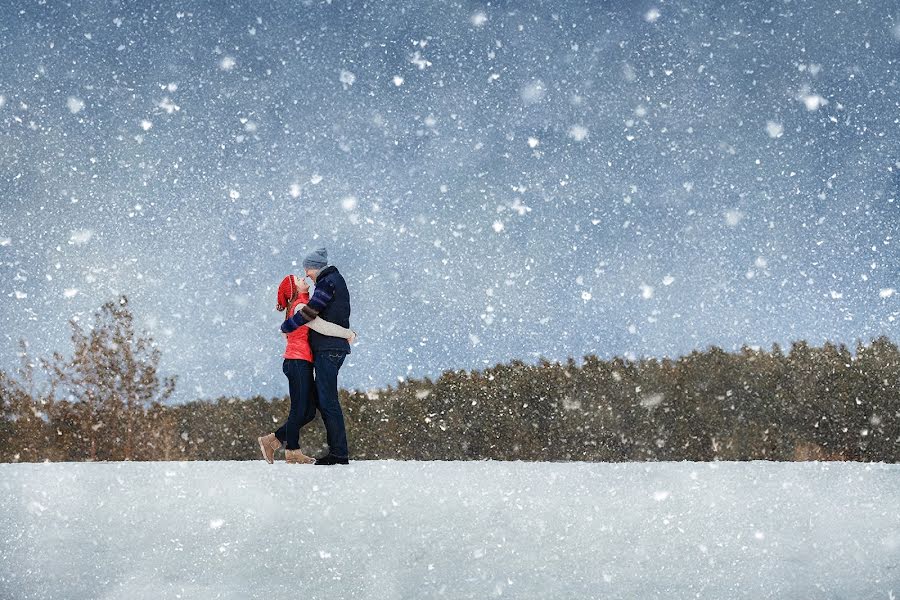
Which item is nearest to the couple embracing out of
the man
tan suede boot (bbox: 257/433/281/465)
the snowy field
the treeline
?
the man

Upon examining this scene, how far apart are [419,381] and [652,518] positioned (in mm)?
9293

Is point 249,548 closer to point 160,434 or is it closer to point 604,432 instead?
point 604,432

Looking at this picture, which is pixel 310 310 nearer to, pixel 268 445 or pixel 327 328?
pixel 327 328

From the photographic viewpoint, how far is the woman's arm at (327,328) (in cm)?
650

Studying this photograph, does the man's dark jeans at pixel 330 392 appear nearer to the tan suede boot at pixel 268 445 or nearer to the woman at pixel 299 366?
the woman at pixel 299 366

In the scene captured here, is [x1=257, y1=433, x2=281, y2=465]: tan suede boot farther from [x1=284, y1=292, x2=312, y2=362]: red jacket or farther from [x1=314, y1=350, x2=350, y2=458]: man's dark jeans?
[x1=284, y1=292, x2=312, y2=362]: red jacket

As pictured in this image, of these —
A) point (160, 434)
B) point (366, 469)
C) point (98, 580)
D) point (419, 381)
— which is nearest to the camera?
point (98, 580)

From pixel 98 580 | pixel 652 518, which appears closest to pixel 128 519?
pixel 98 580

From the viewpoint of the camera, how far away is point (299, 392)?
6621mm

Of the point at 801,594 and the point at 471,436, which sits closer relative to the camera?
the point at 801,594

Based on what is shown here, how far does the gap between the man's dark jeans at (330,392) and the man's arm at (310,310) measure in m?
0.31

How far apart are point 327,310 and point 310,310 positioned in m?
0.20

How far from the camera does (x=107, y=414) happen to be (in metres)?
16.3

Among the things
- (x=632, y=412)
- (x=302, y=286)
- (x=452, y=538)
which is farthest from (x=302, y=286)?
(x=632, y=412)
